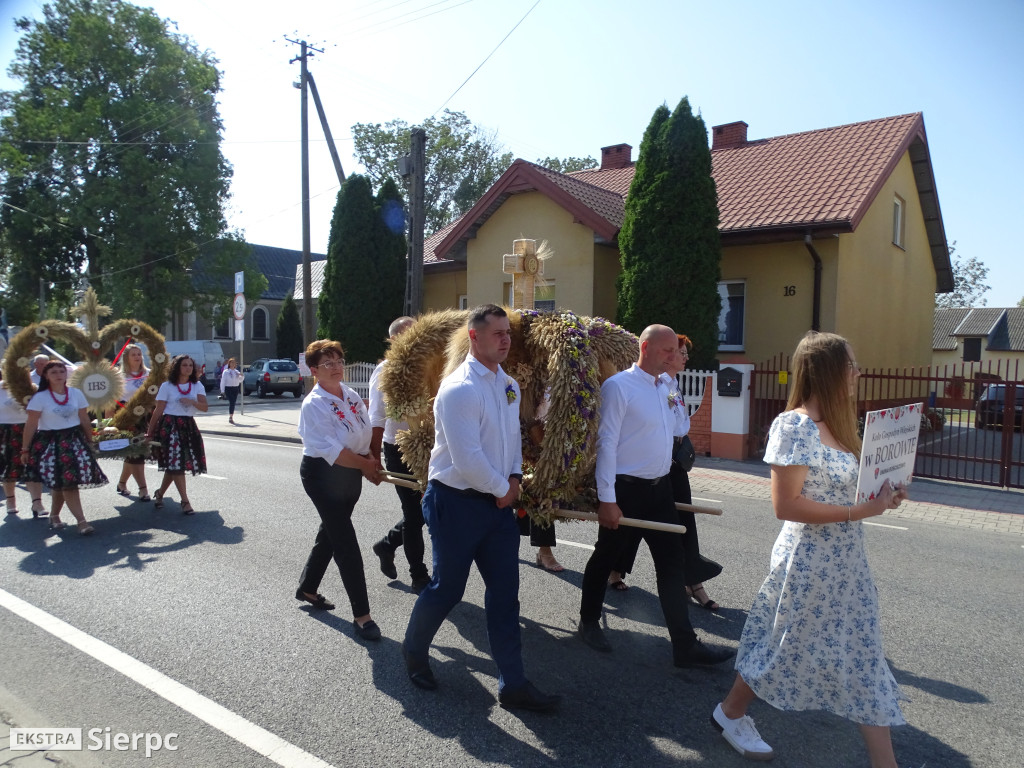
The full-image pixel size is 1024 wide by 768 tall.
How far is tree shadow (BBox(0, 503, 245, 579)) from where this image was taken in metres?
6.19

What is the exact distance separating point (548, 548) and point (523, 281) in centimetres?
221

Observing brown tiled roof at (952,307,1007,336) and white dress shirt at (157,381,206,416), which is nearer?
white dress shirt at (157,381,206,416)

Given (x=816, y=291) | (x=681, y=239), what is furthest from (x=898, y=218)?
(x=681, y=239)

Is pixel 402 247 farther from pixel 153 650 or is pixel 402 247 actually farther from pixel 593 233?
pixel 153 650

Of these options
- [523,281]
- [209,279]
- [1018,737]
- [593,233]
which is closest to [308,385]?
[593,233]

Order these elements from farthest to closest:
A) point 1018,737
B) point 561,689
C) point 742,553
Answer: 1. point 742,553
2. point 561,689
3. point 1018,737

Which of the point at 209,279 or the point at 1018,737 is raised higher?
the point at 209,279

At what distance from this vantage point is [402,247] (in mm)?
23656

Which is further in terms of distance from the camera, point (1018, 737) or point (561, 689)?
point (561, 689)

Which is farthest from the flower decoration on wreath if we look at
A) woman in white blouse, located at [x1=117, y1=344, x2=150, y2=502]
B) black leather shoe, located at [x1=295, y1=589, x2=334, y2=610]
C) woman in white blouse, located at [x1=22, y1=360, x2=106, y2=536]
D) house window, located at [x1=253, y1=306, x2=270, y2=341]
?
house window, located at [x1=253, y1=306, x2=270, y2=341]

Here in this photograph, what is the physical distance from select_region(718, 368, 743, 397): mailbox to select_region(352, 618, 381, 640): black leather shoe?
370 inches

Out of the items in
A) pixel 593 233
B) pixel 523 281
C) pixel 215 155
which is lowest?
→ pixel 523 281

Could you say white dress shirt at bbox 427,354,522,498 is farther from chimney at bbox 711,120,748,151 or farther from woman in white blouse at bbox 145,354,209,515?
chimney at bbox 711,120,748,151

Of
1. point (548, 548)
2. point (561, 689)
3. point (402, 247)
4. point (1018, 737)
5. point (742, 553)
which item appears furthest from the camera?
point (402, 247)
